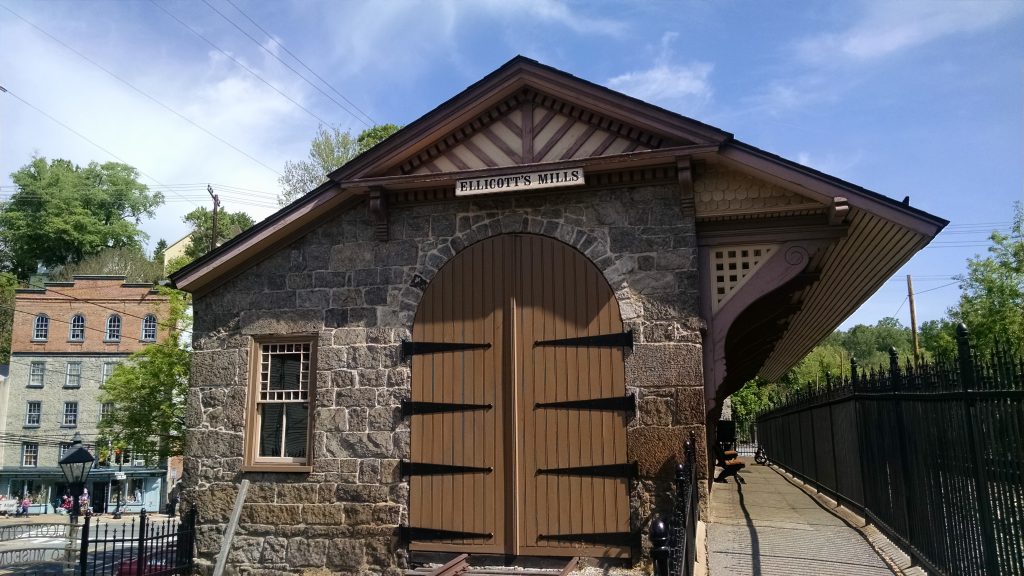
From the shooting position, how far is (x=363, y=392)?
10.0 m

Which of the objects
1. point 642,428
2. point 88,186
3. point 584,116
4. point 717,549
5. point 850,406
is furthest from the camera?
point 88,186

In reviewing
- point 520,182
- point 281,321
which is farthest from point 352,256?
point 520,182

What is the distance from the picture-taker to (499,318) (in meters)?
9.63

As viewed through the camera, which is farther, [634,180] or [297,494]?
[297,494]

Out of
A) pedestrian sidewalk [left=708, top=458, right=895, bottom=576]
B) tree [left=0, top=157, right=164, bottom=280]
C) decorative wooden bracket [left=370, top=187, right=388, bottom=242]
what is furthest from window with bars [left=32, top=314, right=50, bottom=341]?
pedestrian sidewalk [left=708, top=458, right=895, bottom=576]

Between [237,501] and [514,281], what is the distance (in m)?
4.66

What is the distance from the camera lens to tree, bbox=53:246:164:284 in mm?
55156

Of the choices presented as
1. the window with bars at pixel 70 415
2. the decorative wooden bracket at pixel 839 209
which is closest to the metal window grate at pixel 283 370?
the decorative wooden bracket at pixel 839 209

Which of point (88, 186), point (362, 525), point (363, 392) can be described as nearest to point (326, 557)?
point (362, 525)

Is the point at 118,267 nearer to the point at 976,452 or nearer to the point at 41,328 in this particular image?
the point at 41,328

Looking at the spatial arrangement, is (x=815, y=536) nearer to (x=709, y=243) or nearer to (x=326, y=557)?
(x=709, y=243)

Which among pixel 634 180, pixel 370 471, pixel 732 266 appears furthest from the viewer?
pixel 370 471

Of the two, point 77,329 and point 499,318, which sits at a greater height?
point 77,329

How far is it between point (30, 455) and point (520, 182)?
4806 centimetres
